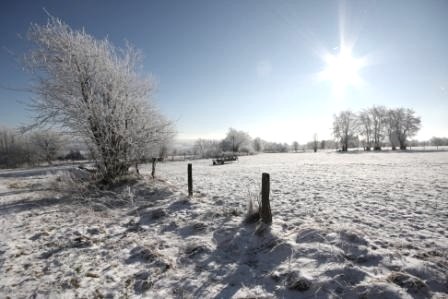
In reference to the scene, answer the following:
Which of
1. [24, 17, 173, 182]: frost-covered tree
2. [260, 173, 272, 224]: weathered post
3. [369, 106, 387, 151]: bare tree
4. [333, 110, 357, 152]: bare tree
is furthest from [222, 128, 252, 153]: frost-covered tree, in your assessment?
[260, 173, 272, 224]: weathered post

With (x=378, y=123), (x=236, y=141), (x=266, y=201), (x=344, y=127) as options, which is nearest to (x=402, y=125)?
(x=378, y=123)

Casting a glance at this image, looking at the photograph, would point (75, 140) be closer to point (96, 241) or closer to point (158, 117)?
point (158, 117)

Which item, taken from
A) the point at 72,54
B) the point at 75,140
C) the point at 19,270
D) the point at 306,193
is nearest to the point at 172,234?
the point at 19,270

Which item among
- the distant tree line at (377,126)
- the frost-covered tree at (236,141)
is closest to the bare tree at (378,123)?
the distant tree line at (377,126)

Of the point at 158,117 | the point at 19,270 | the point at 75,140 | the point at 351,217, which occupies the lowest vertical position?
→ the point at 19,270

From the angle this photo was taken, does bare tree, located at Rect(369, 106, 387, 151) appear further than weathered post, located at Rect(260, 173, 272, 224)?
Yes

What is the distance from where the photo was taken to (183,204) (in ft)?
23.3

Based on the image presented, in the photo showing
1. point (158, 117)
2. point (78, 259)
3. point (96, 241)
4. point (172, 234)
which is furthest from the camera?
point (158, 117)

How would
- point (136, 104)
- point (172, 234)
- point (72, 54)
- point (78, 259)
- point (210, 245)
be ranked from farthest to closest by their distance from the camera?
point (136, 104)
point (72, 54)
point (172, 234)
point (210, 245)
point (78, 259)

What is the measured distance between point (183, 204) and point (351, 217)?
4.91 m

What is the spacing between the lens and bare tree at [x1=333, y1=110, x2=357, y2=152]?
68225 mm

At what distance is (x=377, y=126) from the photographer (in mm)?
64750

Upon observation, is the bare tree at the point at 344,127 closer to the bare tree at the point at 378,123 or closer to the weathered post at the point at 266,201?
the bare tree at the point at 378,123

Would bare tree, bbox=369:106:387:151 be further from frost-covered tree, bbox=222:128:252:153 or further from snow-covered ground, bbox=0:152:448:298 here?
snow-covered ground, bbox=0:152:448:298
